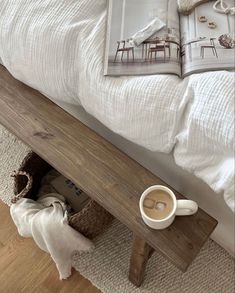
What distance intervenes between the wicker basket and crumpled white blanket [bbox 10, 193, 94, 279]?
0.02 meters

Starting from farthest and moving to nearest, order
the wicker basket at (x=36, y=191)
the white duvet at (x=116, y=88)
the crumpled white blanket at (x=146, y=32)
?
the wicker basket at (x=36, y=191) → the crumpled white blanket at (x=146, y=32) → the white duvet at (x=116, y=88)

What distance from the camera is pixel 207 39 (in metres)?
0.86

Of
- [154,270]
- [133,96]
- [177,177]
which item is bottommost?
[154,270]

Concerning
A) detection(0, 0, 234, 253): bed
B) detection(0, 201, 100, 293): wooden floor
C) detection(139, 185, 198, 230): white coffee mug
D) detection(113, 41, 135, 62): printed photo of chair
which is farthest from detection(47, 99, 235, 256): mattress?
detection(0, 201, 100, 293): wooden floor

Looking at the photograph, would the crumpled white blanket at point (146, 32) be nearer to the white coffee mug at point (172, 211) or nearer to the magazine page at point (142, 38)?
the magazine page at point (142, 38)

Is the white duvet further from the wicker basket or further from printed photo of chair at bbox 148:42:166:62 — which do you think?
the wicker basket

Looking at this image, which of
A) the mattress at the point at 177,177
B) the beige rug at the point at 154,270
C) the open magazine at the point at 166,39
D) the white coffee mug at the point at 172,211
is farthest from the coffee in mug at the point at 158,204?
the beige rug at the point at 154,270

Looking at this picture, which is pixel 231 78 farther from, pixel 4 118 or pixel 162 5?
pixel 4 118

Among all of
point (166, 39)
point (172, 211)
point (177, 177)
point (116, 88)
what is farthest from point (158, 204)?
point (166, 39)

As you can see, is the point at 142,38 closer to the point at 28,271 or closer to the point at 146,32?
the point at 146,32

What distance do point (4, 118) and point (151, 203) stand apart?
0.46 metres

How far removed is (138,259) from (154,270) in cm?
19

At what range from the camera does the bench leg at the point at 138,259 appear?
91 cm

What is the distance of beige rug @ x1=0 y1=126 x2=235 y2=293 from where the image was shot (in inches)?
43.8
